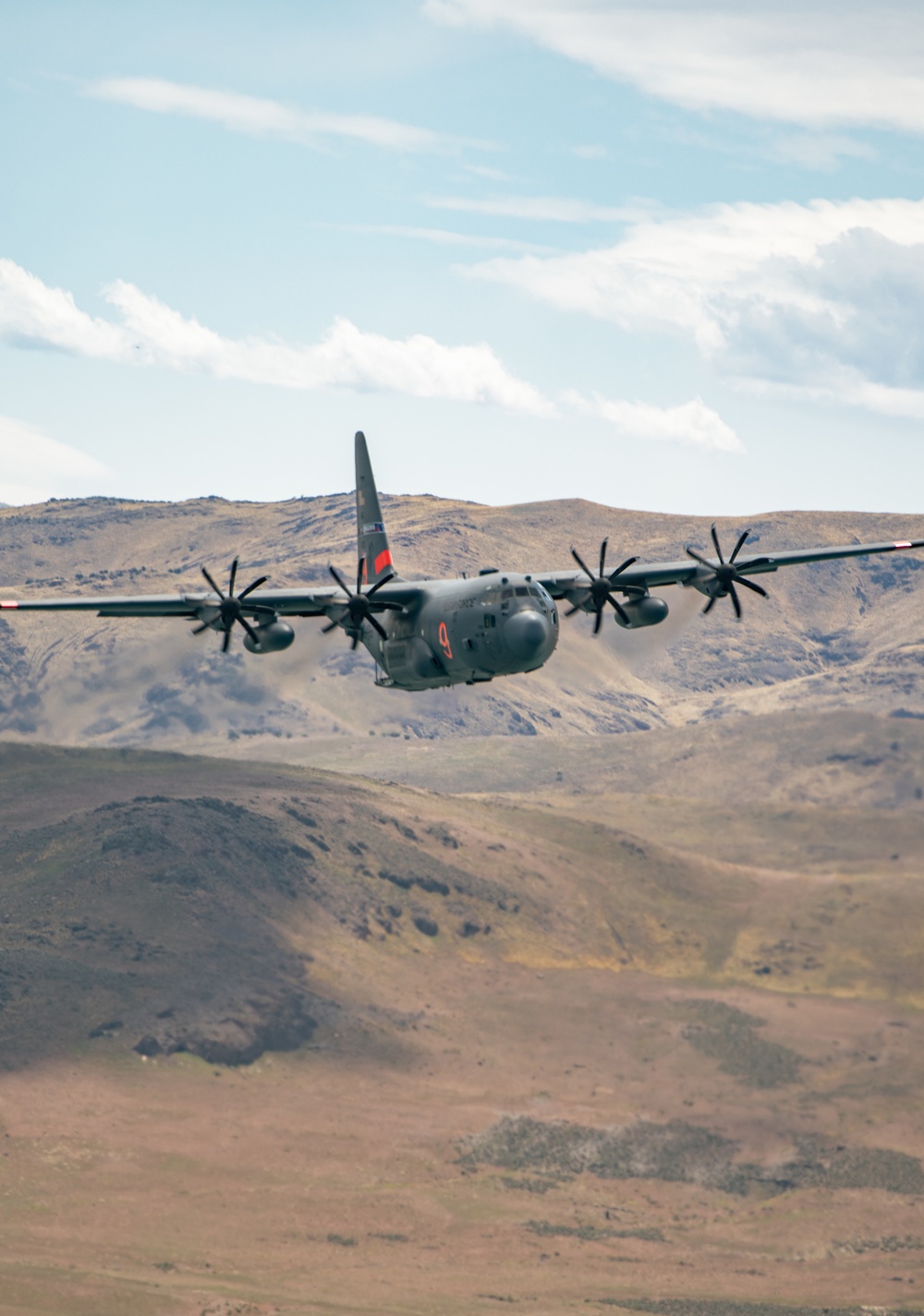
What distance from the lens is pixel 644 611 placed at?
2308 inches

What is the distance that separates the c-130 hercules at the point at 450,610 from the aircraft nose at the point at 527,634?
3 centimetres

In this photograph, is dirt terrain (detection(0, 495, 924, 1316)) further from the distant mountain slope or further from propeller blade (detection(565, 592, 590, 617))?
propeller blade (detection(565, 592, 590, 617))

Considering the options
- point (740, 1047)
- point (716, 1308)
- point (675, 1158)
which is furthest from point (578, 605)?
point (740, 1047)

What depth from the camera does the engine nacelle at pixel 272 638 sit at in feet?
182

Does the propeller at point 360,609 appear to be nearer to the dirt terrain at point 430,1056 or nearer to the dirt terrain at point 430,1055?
the dirt terrain at point 430,1055

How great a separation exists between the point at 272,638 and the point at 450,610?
6.75m

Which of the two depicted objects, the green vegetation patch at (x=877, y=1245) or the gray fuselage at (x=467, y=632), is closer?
the gray fuselage at (x=467, y=632)

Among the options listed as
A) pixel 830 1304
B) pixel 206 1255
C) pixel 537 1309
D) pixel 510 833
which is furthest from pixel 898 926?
pixel 206 1255

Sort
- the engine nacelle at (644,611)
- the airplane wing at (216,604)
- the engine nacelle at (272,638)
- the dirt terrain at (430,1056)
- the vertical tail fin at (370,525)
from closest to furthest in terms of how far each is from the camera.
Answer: the engine nacelle at (272,638), the airplane wing at (216,604), the engine nacelle at (644,611), the vertical tail fin at (370,525), the dirt terrain at (430,1056)

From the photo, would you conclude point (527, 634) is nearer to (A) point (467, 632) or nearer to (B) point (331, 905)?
(A) point (467, 632)

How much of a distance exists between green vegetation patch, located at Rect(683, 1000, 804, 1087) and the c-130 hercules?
6821 centimetres

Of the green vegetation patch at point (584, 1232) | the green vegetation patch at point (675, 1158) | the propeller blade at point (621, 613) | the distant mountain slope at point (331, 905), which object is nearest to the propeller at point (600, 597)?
the propeller blade at point (621, 613)

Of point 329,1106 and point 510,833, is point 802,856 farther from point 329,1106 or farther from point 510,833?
Result: point 329,1106

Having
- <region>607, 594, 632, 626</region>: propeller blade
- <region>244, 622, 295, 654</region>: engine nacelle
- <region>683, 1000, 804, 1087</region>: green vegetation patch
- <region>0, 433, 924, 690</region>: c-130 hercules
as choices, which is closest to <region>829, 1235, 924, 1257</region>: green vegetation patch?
<region>683, 1000, 804, 1087</region>: green vegetation patch
